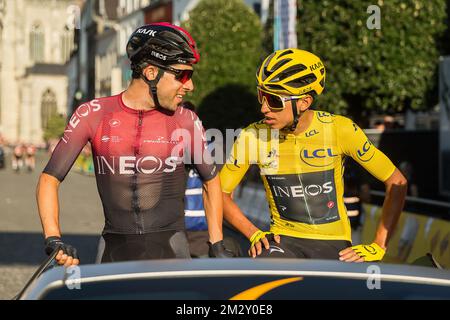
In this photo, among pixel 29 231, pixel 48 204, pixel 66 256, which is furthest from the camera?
pixel 29 231

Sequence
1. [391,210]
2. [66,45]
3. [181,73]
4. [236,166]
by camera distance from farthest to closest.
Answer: [66,45] < [236,166] < [391,210] < [181,73]

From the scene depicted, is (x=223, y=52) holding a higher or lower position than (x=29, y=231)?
higher

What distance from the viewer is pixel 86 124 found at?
4.98 m

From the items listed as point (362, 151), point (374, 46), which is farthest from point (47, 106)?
point (362, 151)

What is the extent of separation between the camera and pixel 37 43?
143m

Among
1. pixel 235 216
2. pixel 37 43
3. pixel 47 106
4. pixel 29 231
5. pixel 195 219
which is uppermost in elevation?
pixel 37 43

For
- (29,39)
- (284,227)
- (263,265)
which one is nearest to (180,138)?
(284,227)

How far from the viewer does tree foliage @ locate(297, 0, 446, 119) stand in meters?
22.5

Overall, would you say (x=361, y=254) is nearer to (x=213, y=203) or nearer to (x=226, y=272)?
(x=213, y=203)

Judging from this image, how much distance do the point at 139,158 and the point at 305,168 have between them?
3.20 feet

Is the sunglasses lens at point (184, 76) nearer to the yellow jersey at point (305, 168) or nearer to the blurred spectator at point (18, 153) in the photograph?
the yellow jersey at point (305, 168)

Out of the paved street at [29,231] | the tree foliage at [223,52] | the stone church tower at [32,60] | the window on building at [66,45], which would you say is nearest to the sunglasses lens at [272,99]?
the paved street at [29,231]

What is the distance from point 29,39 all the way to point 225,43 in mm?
108687

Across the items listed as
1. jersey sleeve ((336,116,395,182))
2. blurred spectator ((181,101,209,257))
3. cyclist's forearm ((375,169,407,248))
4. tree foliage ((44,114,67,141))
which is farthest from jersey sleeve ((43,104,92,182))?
tree foliage ((44,114,67,141))
